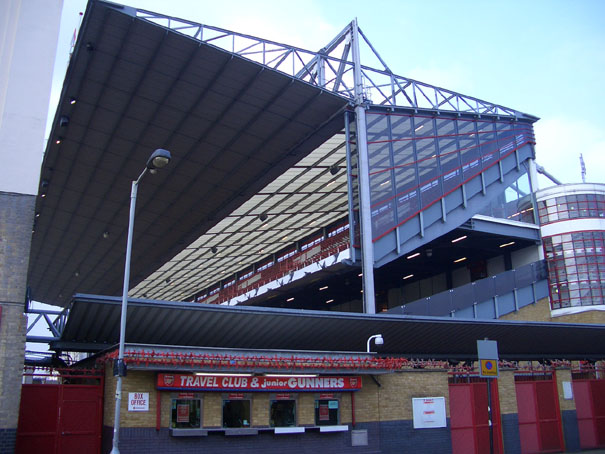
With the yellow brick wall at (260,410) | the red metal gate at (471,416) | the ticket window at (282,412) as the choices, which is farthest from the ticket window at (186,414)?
the red metal gate at (471,416)

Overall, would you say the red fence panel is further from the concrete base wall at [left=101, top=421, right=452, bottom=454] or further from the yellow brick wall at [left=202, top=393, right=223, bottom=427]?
the yellow brick wall at [left=202, top=393, right=223, bottom=427]

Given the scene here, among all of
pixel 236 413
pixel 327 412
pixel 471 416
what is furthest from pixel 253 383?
pixel 471 416

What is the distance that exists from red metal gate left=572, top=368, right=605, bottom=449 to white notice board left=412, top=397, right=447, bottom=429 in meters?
8.92

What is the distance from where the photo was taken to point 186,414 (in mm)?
18141

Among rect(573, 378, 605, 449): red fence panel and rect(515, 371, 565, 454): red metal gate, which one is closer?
rect(515, 371, 565, 454): red metal gate

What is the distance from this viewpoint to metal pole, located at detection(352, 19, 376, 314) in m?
30.3

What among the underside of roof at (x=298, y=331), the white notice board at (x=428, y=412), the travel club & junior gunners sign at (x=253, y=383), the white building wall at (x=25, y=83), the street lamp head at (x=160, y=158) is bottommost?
the white notice board at (x=428, y=412)

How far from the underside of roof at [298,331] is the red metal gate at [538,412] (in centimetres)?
446

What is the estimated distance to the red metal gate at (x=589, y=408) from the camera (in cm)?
2693

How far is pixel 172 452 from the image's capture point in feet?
57.3

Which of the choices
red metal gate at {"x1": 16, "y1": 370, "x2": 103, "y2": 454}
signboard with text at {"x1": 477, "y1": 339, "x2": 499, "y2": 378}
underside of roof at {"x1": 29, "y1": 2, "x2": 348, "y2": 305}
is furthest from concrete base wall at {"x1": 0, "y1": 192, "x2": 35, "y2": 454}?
signboard with text at {"x1": 477, "y1": 339, "x2": 499, "y2": 378}

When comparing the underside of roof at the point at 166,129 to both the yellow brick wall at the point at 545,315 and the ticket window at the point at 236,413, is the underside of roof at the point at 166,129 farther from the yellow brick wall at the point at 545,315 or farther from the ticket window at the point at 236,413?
the yellow brick wall at the point at 545,315

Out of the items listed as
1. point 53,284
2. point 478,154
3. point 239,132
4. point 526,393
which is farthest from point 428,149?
point 53,284

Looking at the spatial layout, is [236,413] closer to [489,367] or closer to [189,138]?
[489,367]
